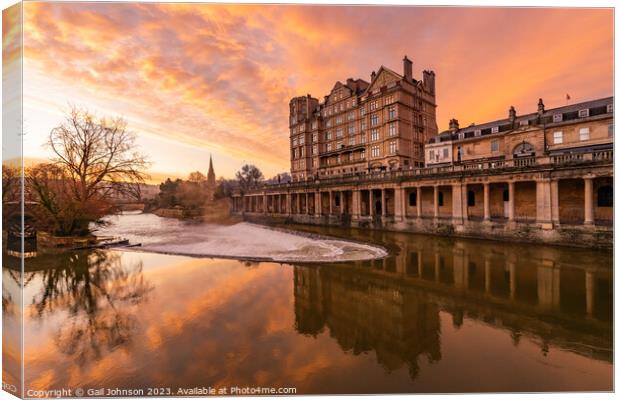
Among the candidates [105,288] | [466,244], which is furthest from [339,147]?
[105,288]

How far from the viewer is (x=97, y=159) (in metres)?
16.1

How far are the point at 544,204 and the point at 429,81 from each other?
31303 mm

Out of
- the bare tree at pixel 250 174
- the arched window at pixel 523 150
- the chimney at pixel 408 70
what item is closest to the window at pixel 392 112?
the chimney at pixel 408 70

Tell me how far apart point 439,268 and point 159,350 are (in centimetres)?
1285

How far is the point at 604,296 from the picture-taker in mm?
9242

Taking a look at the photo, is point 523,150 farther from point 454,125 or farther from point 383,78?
point 383,78

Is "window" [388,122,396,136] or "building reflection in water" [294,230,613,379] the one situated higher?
"window" [388,122,396,136]

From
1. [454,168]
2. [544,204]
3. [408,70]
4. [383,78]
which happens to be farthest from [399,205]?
[408,70]

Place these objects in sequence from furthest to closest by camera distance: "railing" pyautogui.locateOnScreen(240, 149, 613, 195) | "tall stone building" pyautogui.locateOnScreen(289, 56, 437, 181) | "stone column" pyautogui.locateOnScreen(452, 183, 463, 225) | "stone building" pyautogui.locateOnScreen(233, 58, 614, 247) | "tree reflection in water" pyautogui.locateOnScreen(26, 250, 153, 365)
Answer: "tall stone building" pyautogui.locateOnScreen(289, 56, 437, 181)
"stone column" pyautogui.locateOnScreen(452, 183, 463, 225)
"stone building" pyautogui.locateOnScreen(233, 58, 614, 247)
"railing" pyautogui.locateOnScreen(240, 149, 613, 195)
"tree reflection in water" pyautogui.locateOnScreen(26, 250, 153, 365)

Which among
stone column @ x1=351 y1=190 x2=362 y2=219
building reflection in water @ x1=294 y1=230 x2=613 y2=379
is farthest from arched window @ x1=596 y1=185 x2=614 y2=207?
stone column @ x1=351 y1=190 x2=362 y2=219

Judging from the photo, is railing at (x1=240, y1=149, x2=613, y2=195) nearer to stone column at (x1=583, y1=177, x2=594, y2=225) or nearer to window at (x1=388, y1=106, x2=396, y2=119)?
stone column at (x1=583, y1=177, x2=594, y2=225)

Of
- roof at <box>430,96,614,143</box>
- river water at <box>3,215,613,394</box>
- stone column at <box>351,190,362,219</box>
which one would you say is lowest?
river water at <box>3,215,613,394</box>

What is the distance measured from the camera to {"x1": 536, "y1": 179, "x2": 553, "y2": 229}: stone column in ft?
60.3

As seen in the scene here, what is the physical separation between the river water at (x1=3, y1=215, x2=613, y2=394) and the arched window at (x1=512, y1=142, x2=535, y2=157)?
19.6m
